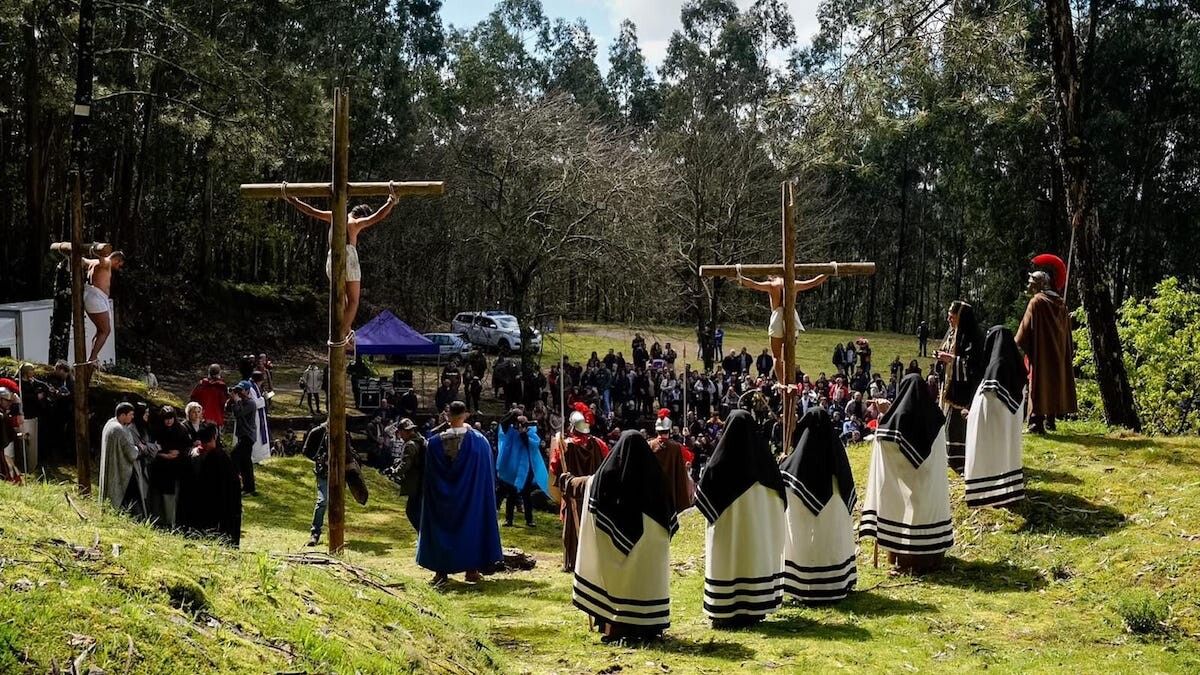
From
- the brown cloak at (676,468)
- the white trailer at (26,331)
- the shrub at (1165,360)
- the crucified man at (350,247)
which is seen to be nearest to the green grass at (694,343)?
the white trailer at (26,331)

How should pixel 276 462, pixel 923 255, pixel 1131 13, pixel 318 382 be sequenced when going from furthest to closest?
pixel 923 255
pixel 1131 13
pixel 318 382
pixel 276 462

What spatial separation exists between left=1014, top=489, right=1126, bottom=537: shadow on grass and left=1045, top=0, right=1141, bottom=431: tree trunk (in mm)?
2961

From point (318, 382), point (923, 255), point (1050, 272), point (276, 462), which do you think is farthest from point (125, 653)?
point (923, 255)

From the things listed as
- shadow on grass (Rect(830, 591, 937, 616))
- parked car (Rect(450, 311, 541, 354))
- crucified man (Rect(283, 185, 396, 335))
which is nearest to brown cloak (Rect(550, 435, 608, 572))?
shadow on grass (Rect(830, 591, 937, 616))

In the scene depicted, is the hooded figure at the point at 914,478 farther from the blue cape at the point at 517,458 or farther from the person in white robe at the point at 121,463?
the blue cape at the point at 517,458

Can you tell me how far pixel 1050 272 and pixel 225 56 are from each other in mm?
13859

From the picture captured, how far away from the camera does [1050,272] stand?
41.0 feet

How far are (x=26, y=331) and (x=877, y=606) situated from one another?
58.0ft

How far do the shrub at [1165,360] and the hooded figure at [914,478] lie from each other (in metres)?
6.11

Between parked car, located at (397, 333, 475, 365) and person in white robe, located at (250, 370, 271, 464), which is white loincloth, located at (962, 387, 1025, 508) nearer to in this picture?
person in white robe, located at (250, 370, 271, 464)

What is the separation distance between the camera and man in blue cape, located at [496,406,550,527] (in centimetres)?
1617

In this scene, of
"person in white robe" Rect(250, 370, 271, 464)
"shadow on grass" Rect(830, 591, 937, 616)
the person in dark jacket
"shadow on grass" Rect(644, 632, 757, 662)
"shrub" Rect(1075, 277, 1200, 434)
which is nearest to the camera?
"shadow on grass" Rect(644, 632, 757, 662)

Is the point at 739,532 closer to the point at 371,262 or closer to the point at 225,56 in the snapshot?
the point at 225,56

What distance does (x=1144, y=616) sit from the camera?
8.09m
